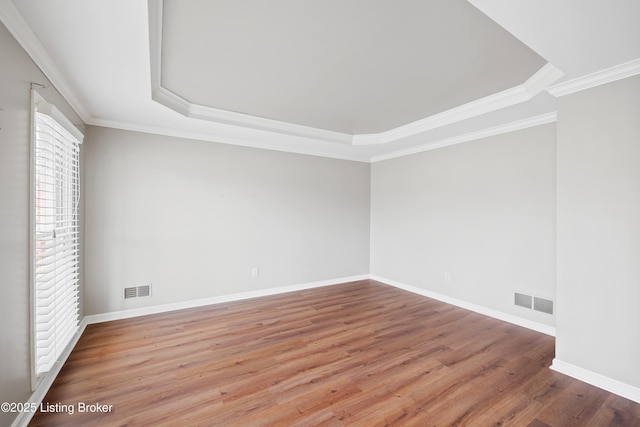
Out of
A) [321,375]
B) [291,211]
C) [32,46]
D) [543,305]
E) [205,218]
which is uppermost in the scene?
[32,46]

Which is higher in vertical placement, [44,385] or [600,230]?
[600,230]

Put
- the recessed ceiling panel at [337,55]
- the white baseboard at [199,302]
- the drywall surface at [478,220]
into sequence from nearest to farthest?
A: the recessed ceiling panel at [337,55]
the drywall surface at [478,220]
the white baseboard at [199,302]

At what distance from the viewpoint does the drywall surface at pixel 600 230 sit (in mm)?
2033

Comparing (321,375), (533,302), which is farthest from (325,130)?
(533,302)

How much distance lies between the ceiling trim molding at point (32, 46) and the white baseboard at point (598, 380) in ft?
14.9

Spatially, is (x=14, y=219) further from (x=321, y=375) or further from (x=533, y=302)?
(x=533, y=302)

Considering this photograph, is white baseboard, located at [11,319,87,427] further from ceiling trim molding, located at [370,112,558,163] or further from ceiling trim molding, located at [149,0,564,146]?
ceiling trim molding, located at [370,112,558,163]

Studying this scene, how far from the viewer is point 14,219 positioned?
162cm

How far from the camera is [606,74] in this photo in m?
2.09

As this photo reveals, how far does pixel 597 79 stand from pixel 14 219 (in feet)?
13.8

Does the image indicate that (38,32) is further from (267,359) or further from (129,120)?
(267,359)

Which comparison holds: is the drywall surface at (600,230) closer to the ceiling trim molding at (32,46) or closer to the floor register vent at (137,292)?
the ceiling trim molding at (32,46)

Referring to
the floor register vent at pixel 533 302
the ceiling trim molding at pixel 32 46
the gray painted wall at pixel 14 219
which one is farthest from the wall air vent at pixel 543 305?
the ceiling trim molding at pixel 32 46

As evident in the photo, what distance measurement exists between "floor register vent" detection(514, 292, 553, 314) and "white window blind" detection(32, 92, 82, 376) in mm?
4633
